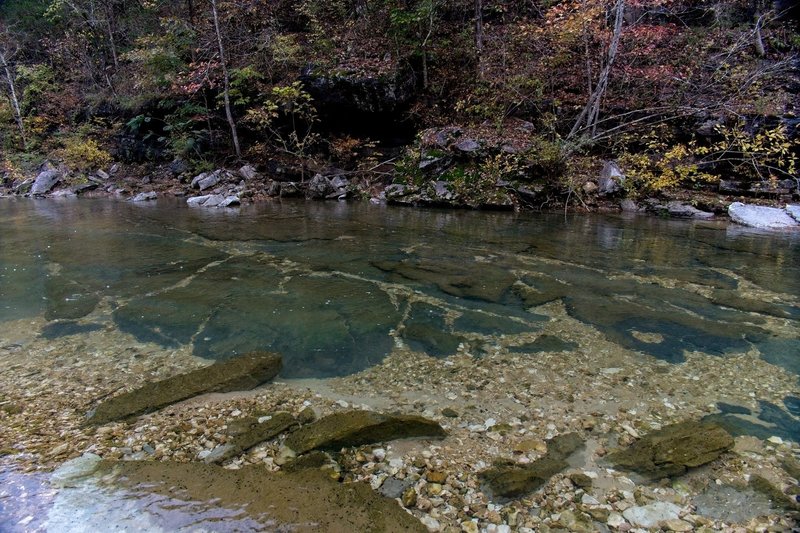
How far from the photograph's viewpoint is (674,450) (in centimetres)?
239

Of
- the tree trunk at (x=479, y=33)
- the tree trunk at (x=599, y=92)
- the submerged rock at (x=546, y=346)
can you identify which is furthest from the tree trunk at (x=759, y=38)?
the submerged rock at (x=546, y=346)

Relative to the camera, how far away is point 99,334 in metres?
3.94

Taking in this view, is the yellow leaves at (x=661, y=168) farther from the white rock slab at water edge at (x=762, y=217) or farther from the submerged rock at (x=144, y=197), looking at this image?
the submerged rock at (x=144, y=197)

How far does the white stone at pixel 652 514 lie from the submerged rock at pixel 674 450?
21 centimetres

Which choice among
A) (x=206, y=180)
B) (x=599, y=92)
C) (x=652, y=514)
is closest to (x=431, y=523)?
(x=652, y=514)

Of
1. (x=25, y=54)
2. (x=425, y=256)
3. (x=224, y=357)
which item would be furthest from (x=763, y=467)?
(x=25, y=54)

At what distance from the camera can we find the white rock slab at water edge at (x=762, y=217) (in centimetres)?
912

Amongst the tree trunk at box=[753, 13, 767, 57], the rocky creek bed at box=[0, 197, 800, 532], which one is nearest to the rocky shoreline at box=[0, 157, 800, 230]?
the tree trunk at box=[753, 13, 767, 57]

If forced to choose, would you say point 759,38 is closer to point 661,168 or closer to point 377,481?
point 661,168

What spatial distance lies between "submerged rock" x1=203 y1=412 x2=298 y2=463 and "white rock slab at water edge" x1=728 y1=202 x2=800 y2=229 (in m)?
10.4

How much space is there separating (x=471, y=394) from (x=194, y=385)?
1889 millimetres

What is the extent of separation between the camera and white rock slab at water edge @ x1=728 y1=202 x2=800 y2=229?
9.12m

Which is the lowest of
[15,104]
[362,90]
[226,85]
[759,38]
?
[362,90]

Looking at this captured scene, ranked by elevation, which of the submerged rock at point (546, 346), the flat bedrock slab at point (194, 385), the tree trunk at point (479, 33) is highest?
the tree trunk at point (479, 33)
